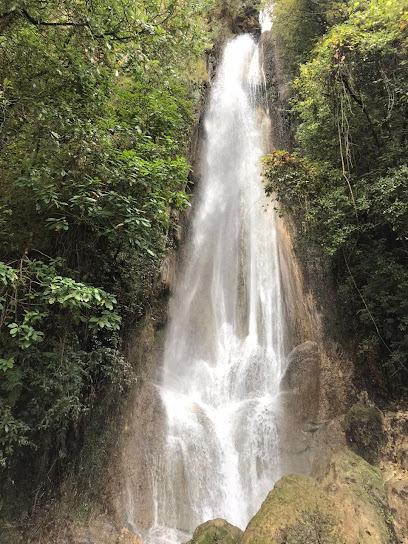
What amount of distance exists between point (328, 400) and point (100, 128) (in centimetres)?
838

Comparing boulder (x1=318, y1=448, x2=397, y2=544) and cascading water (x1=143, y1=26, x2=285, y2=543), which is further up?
cascading water (x1=143, y1=26, x2=285, y2=543)

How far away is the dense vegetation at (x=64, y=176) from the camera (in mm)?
4449

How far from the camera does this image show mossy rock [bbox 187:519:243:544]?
15.7ft

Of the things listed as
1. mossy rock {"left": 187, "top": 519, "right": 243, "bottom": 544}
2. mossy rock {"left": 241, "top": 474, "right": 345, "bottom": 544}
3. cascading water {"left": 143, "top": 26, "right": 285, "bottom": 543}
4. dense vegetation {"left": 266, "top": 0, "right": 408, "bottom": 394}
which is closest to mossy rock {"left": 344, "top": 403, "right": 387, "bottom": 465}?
dense vegetation {"left": 266, "top": 0, "right": 408, "bottom": 394}

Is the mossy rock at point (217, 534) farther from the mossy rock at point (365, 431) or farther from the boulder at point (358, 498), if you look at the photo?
the mossy rock at point (365, 431)

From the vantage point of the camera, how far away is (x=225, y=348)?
10.3 m

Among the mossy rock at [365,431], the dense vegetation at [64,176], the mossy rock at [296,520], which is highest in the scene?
the dense vegetation at [64,176]

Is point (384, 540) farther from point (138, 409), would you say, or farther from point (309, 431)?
point (138, 409)

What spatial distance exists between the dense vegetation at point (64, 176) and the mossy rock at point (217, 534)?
2.75 m

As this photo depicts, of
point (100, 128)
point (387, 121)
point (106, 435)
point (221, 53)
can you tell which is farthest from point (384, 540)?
point (221, 53)

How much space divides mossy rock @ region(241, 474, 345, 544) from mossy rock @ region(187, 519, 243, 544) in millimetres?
429

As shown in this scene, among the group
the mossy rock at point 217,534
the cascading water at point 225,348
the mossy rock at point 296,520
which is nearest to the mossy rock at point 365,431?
the cascading water at point 225,348

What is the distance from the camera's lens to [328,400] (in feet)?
29.0

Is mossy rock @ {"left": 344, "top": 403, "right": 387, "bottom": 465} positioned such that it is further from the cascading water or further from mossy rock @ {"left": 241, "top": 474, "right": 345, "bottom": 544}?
mossy rock @ {"left": 241, "top": 474, "right": 345, "bottom": 544}
